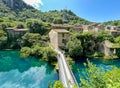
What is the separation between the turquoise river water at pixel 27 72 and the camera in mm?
26708

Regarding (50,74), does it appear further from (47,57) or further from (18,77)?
(47,57)

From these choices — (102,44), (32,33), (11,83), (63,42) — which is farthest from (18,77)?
(32,33)

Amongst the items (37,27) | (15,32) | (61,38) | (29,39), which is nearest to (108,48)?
(61,38)

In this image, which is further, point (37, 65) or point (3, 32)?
point (3, 32)

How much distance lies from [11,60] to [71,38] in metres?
12.7

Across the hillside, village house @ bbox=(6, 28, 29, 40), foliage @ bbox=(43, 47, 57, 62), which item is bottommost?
foliage @ bbox=(43, 47, 57, 62)

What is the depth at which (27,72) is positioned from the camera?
32.8m

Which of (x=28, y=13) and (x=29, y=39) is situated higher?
(x=28, y=13)

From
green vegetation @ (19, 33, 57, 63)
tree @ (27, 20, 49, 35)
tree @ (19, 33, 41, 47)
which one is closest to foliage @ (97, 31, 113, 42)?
green vegetation @ (19, 33, 57, 63)

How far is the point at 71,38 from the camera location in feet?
150

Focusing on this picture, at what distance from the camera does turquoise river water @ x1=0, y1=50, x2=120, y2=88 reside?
2671 centimetres

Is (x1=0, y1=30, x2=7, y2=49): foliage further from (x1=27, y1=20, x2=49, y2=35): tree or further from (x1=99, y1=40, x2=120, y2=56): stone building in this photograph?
(x1=99, y1=40, x2=120, y2=56): stone building

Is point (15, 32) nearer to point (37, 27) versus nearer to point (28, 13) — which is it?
point (37, 27)

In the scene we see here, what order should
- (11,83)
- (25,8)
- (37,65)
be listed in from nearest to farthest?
(11,83) → (37,65) → (25,8)
